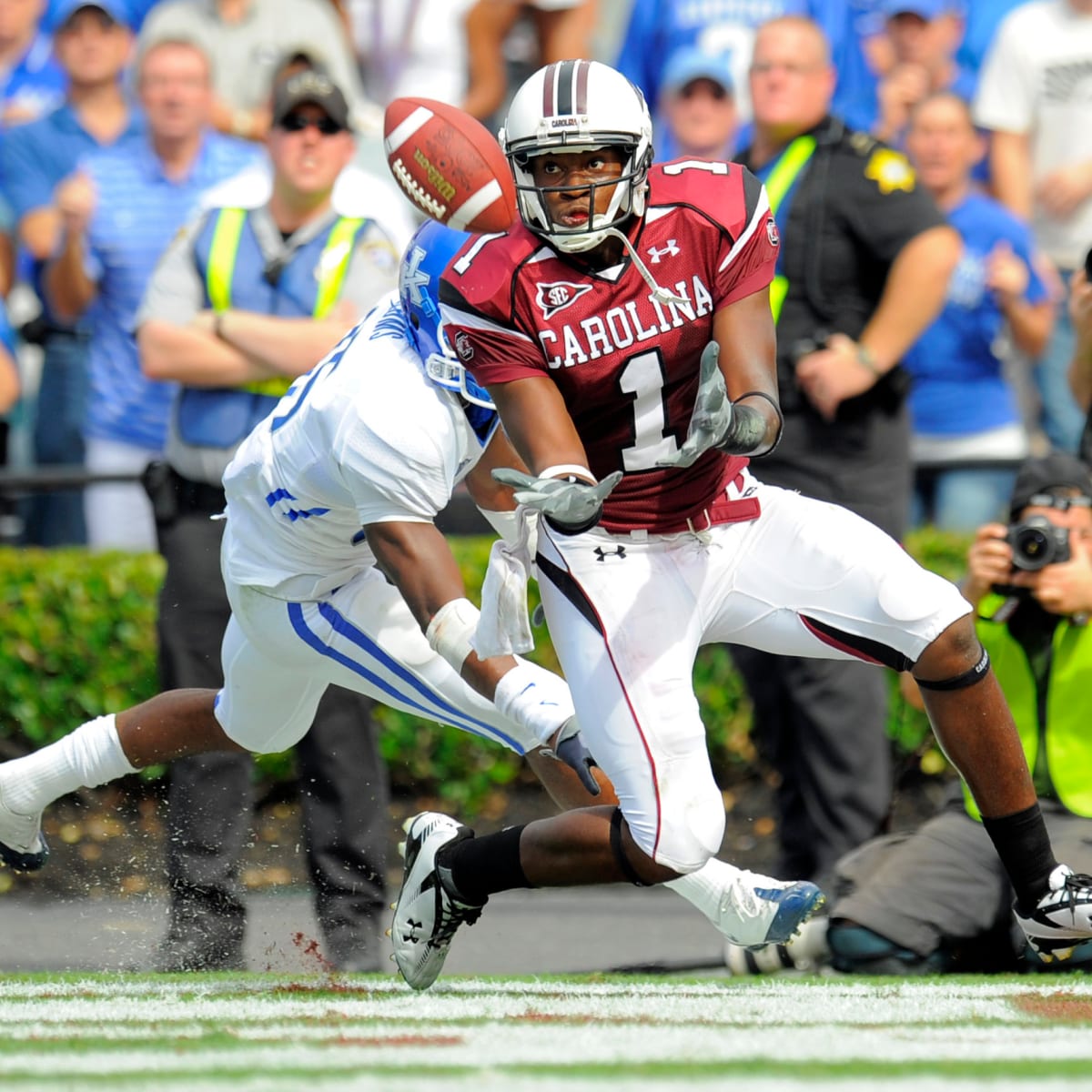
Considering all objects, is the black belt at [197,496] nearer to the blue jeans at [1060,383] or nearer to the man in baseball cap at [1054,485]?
the man in baseball cap at [1054,485]

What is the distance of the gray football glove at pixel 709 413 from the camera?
14.1 feet

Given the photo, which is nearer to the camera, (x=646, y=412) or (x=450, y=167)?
(x=646, y=412)

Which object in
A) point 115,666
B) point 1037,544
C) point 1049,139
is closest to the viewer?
point 1037,544

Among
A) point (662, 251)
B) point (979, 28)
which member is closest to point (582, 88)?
point (662, 251)

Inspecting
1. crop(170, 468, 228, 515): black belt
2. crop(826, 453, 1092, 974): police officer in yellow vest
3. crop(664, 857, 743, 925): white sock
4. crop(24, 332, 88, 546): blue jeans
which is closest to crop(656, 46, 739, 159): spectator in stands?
crop(24, 332, 88, 546): blue jeans

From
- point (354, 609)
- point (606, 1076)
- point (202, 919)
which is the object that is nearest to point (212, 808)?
point (202, 919)

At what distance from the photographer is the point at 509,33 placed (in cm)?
933

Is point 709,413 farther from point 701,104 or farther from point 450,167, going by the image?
point 701,104

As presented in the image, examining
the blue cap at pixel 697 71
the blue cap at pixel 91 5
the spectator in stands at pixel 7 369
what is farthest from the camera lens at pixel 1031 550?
the blue cap at pixel 91 5

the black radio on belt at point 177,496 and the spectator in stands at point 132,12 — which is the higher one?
the spectator in stands at point 132,12

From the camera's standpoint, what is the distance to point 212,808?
6.48m

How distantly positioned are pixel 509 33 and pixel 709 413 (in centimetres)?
541

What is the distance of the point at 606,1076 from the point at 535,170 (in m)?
2.03

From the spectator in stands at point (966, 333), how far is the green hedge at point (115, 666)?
0.29m
